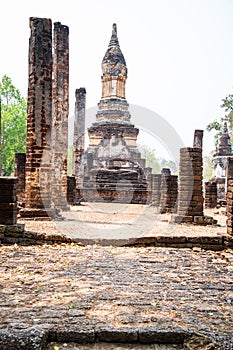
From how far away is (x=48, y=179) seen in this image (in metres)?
10.6

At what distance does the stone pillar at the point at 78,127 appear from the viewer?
23.8 metres

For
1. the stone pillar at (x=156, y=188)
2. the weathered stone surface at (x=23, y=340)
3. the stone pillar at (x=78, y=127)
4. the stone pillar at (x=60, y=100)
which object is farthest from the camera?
the stone pillar at (x=78, y=127)

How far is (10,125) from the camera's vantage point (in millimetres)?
32156

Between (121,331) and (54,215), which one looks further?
(54,215)

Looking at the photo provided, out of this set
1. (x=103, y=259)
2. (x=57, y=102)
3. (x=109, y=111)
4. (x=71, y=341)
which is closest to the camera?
(x=71, y=341)

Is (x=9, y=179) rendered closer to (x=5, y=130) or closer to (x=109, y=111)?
(x=109, y=111)

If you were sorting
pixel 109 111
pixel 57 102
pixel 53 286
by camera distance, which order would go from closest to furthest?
1. pixel 53 286
2. pixel 57 102
3. pixel 109 111

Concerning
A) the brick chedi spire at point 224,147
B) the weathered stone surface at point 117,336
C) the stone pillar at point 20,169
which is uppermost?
the brick chedi spire at point 224,147

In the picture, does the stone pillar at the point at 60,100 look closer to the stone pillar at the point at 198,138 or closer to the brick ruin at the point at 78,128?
the brick ruin at the point at 78,128

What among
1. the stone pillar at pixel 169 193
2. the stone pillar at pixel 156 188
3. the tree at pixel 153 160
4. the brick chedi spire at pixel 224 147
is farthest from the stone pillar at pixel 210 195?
the tree at pixel 153 160

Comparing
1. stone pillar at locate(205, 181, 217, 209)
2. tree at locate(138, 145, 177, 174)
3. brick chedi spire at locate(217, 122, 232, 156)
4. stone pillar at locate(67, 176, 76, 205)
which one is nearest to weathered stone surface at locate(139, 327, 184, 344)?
stone pillar at locate(67, 176, 76, 205)

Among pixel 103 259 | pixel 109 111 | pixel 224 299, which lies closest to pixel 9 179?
pixel 103 259

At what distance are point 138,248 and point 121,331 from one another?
4.46m

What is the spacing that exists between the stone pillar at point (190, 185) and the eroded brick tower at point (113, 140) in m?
12.5
